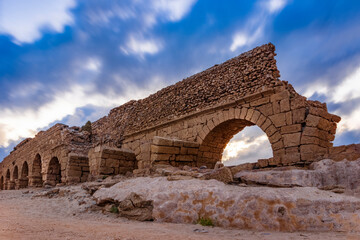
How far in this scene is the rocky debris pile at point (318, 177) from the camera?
376 centimetres

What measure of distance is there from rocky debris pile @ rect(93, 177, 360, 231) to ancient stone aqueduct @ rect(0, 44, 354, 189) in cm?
264

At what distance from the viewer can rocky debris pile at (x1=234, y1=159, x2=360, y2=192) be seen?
3764 millimetres

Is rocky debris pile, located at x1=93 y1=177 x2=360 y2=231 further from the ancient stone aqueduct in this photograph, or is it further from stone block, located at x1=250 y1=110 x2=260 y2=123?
stone block, located at x1=250 y1=110 x2=260 y2=123

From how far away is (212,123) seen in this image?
8.82 m

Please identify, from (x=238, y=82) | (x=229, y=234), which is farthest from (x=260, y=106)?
(x=229, y=234)

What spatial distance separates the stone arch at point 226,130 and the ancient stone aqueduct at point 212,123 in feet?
0.09

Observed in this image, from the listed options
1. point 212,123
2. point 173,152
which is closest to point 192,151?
point 173,152

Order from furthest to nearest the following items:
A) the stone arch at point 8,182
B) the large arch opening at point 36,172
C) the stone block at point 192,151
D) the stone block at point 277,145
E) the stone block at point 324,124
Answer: the stone arch at point 8,182 < the large arch opening at point 36,172 < the stone block at point 192,151 < the stone block at point 277,145 < the stone block at point 324,124

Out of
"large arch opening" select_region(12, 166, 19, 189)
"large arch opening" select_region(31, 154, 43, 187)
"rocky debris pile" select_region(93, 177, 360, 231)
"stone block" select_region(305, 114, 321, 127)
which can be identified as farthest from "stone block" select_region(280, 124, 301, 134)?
"large arch opening" select_region(12, 166, 19, 189)

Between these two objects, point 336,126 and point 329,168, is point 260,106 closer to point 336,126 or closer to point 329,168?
point 336,126

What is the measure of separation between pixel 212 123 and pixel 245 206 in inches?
225

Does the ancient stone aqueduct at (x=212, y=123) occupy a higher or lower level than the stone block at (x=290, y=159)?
higher

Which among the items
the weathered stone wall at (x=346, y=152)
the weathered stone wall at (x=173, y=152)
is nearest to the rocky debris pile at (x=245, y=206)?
the weathered stone wall at (x=346, y=152)

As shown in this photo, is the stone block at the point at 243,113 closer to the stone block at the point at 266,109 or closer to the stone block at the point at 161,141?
the stone block at the point at 266,109
